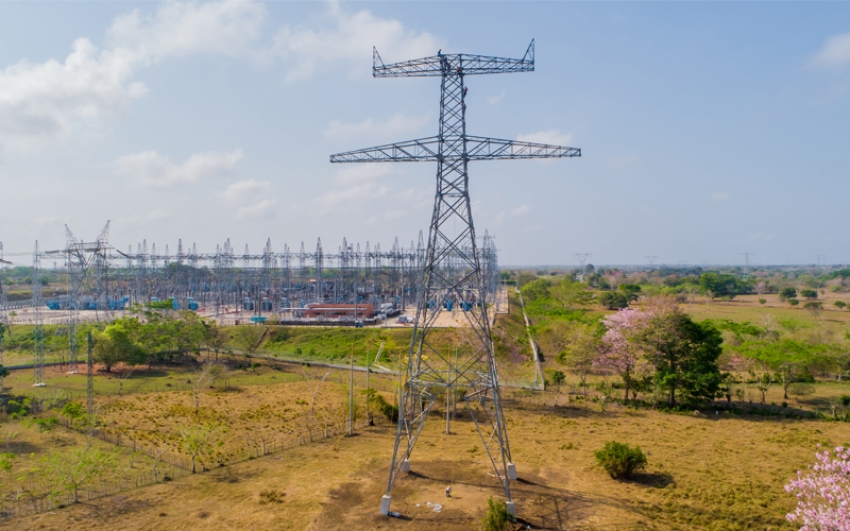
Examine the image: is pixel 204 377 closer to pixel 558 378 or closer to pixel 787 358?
pixel 558 378

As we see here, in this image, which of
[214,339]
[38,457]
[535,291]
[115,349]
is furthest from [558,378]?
[535,291]

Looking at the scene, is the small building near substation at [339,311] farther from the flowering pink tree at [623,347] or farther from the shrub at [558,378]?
the flowering pink tree at [623,347]

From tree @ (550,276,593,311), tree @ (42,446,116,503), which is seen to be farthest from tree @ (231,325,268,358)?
tree @ (550,276,593,311)

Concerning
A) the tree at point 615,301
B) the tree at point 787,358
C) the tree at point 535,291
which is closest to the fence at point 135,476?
the tree at point 787,358

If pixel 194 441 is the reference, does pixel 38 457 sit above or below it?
below

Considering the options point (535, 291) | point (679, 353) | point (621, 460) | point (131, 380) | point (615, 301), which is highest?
point (535, 291)

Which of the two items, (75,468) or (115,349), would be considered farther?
(115,349)

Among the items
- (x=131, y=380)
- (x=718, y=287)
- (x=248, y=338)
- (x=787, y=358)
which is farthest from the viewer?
(x=718, y=287)

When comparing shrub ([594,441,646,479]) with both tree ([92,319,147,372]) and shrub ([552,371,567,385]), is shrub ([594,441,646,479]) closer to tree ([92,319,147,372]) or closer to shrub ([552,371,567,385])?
shrub ([552,371,567,385])

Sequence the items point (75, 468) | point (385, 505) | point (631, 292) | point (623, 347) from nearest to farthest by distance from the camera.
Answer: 1. point (385, 505)
2. point (75, 468)
3. point (623, 347)
4. point (631, 292)
